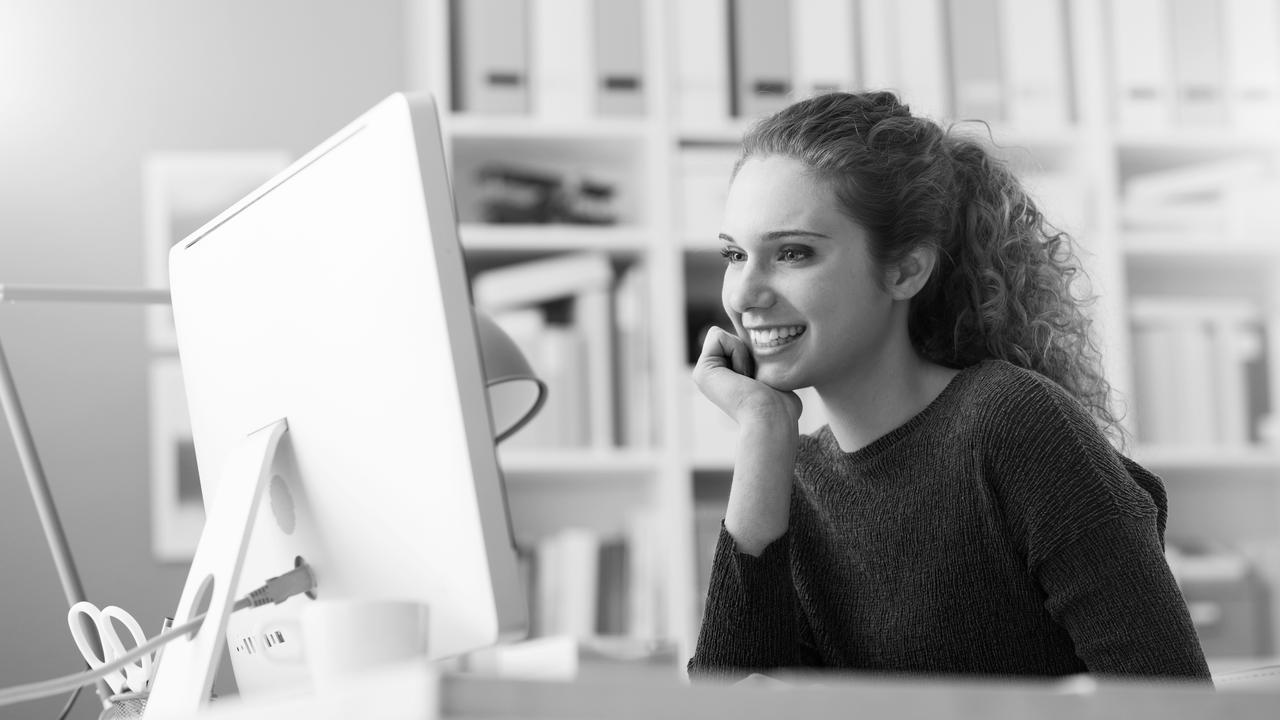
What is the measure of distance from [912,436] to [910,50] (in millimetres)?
1235

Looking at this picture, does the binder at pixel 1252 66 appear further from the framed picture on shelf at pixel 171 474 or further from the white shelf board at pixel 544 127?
the framed picture on shelf at pixel 171 474

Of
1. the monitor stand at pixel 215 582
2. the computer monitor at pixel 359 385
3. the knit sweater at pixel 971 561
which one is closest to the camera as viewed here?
the computer monitor at pixel 359 385

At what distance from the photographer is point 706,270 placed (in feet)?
8.09

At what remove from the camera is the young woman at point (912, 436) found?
→ 3.60ft

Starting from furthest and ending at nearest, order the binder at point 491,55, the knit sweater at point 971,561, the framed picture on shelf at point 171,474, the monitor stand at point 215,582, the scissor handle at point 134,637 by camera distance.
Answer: the framed picture on shelf at point 171,474, the binder at point 491,55, the knit sweater at point 971,561, the scissor handle at point 134,637, the monitor stand at point 215,582

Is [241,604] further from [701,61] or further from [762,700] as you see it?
[701,61]

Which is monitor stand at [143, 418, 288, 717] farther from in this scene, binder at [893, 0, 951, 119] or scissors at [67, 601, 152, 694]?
binder at [893, 0, 951, 119]

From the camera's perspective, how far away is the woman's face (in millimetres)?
1285

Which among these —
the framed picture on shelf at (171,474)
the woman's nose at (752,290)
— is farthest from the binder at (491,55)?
the woman's nose at (752,290)

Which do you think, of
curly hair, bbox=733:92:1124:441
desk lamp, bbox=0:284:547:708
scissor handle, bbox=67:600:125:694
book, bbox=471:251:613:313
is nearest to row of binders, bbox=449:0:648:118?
book, bbox=471:251:613:313

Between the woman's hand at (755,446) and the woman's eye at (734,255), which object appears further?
the woman's eye at (734,255)

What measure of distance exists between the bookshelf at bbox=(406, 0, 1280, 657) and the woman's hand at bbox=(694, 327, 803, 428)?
793 mm

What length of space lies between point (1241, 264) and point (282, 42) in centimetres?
207

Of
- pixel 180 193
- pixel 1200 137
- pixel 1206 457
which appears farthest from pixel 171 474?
pixel 1200 137
